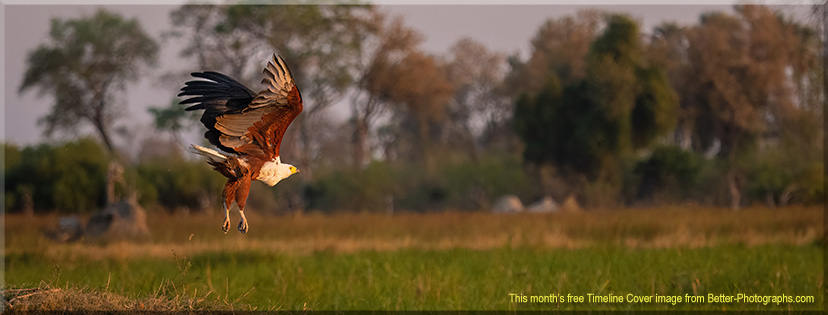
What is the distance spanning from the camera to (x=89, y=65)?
26297 millimetres

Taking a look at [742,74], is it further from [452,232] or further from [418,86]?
[452,232]

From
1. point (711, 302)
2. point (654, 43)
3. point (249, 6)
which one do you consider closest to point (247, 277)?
point (711, 302)

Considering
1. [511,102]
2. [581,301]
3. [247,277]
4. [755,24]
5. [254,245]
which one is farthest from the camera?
[511,102]

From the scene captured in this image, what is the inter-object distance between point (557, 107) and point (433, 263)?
19.0 metres

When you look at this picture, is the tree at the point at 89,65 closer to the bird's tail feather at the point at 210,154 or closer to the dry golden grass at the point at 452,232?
the dry golden grass at the point at 452,232

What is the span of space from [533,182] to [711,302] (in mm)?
22544

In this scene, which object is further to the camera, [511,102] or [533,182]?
[511,102]

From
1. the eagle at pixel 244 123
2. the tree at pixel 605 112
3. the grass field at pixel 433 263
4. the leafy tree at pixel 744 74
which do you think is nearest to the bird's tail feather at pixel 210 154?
the eagle at pixel 244 123

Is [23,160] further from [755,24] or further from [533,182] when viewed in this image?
[755,24]

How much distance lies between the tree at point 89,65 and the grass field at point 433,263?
978cm

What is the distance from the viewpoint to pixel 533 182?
2991cm

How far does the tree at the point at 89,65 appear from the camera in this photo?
26.0m

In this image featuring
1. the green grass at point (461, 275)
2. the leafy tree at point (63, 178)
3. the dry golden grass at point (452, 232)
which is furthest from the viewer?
the leafy tree at point (63, 178)

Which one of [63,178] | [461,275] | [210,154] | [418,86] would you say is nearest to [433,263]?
[461,275]
